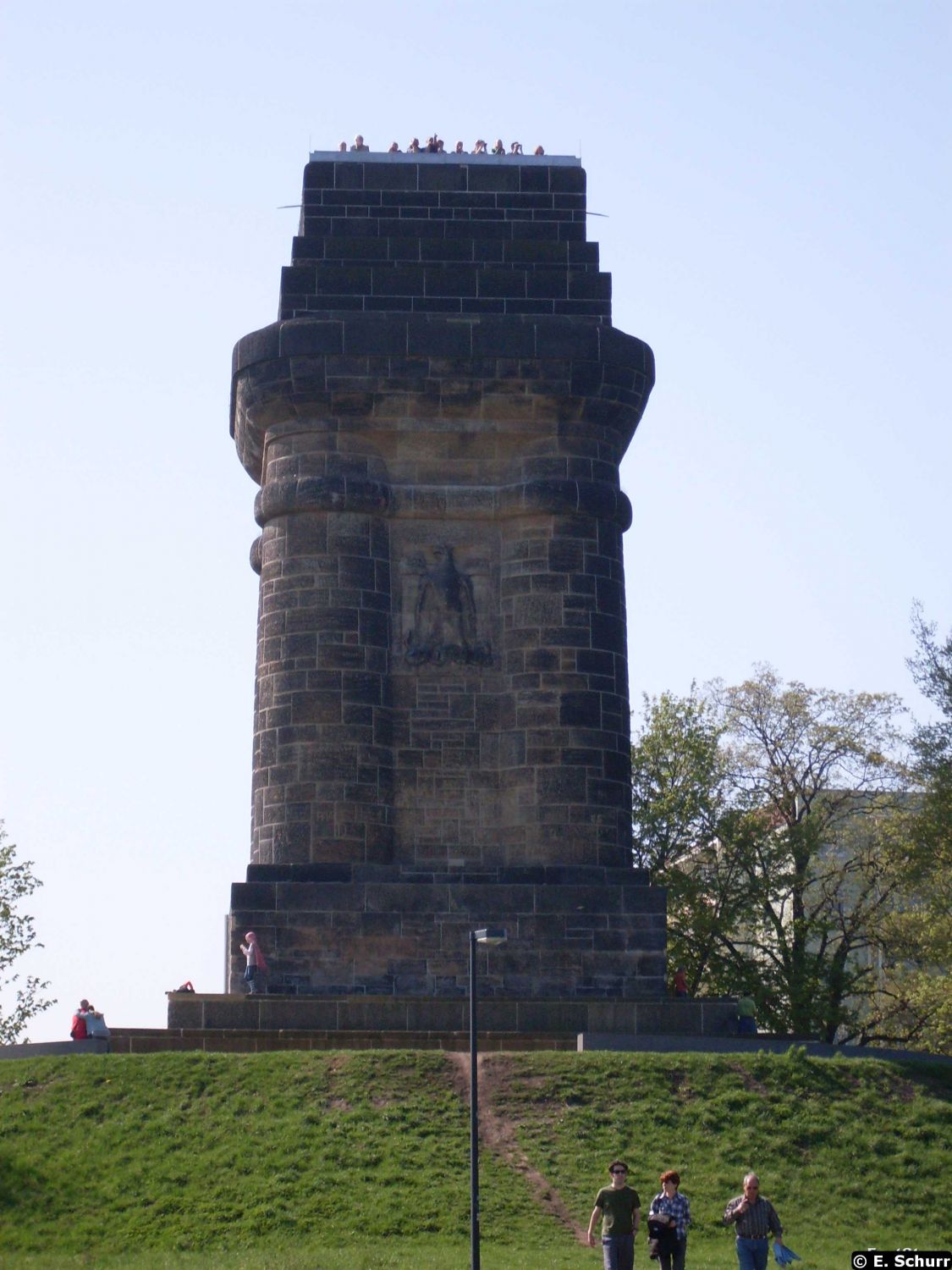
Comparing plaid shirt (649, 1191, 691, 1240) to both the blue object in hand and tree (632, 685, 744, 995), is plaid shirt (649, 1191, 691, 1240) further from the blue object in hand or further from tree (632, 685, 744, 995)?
tree (632, 685, 744, 995)

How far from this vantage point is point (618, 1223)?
724 inches

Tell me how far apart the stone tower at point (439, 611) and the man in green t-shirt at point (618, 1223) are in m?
11.6

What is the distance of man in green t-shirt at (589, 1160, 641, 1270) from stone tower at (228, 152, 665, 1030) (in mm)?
11581

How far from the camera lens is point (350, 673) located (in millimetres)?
31922

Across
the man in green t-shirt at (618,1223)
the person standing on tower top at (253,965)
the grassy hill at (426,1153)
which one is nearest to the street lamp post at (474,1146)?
the grassy hill at (426,1153)

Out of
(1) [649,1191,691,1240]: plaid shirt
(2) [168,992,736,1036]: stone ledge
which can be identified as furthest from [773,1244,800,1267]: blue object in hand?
(2) [168,992,736,1036]: stone ledge

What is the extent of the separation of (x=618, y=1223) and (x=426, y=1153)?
20.0 feet

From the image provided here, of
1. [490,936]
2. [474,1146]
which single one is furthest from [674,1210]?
[490,936]

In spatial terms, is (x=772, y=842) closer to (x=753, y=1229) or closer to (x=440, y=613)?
(x=440, y=613)

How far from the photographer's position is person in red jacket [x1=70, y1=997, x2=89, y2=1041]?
29000mm

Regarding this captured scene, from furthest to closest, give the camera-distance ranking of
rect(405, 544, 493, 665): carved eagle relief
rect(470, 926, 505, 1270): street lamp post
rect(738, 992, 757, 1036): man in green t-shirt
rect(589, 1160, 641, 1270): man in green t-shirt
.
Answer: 1. rect(405, 544, 493, 665): carved eagle relief
2. rect(738, 992, 757, 1036): man in green t-shirt
3. rect(470, 926, 505, 1270): street lamp post
4. rect(589, 1160, 641, 1270): man in green t-shirt

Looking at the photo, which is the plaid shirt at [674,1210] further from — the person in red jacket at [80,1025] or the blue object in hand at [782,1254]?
the person in red jacket at [80,1025]

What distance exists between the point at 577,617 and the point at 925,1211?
11759 millimetres

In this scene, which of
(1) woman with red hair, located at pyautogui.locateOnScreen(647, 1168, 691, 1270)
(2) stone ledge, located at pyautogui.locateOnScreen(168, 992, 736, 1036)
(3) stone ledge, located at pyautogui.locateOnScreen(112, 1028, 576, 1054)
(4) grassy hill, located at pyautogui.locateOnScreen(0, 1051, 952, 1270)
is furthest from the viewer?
(2) stone ledge, located at pyautogui.locateOnScreen(168, 992, 736, 1036)
